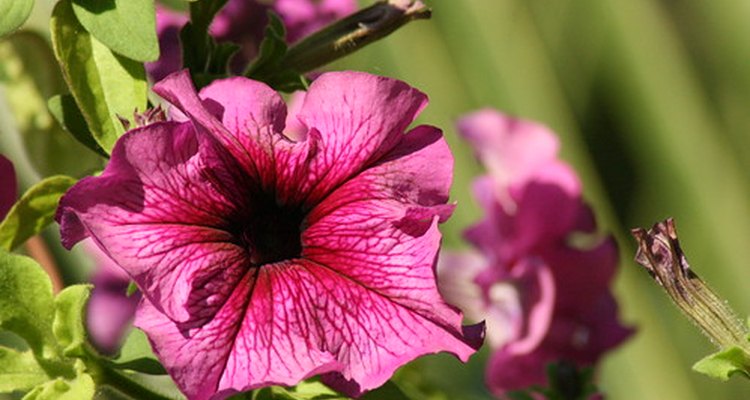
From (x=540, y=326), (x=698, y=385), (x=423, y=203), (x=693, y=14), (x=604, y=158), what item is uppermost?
(x=423, y=203)

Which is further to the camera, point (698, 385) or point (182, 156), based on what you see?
point (698, 385)

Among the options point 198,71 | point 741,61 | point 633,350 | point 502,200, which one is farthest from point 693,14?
point 198,71

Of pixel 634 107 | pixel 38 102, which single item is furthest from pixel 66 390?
pixel 634 107

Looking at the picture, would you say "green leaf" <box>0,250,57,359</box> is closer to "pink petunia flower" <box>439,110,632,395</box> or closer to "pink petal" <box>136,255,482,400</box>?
"pink petal" <box>136,255,482,400</box>

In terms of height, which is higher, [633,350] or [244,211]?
[244,211]

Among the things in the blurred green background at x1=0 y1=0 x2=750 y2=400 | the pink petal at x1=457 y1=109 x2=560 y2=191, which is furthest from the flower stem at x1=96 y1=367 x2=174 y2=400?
the blurred green background at x1=0 y1=0 x2=750 y2=400

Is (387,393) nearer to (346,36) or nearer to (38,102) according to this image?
(346,36)

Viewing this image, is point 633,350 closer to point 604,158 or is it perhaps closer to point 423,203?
point 604,158

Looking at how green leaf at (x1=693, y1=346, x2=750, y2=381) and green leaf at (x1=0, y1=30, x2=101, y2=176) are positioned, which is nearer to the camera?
green leaf at (x1=693, y1=346, x2=750, y2=381)
